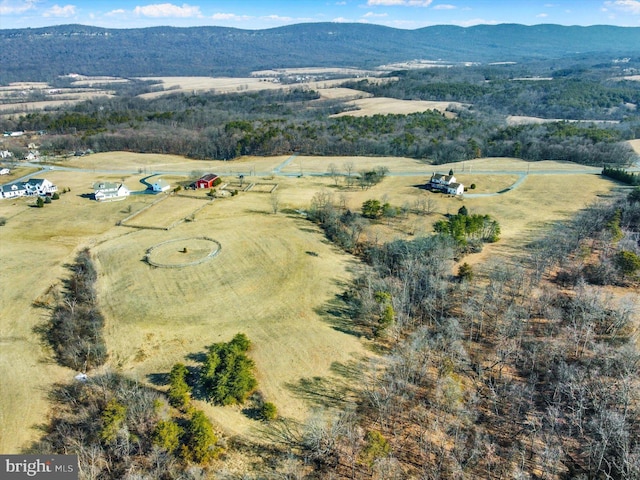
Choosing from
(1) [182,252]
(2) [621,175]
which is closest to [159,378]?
(1) [182,252]

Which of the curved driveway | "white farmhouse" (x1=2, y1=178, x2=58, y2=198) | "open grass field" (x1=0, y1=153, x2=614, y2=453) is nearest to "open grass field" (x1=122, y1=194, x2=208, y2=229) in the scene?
"open grass field" (x1=0, y1=153, x2=614, y2=453)

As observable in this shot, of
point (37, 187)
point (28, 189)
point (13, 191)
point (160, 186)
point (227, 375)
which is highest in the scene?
point (37, 187)

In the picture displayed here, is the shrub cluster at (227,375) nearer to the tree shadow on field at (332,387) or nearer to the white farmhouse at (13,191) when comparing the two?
the tree shadow on field at (332,387)

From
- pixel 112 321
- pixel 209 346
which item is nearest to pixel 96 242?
pixel 112 321

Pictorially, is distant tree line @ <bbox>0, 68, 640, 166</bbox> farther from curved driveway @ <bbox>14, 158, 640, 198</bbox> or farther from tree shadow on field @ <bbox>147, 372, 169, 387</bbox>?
tree shadow on field @ <bbox>147, 372, 169, 387</bbox>

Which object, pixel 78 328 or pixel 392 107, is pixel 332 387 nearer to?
pixel 78 328

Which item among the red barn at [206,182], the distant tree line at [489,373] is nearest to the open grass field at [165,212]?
the red barn at [206,182]
